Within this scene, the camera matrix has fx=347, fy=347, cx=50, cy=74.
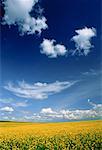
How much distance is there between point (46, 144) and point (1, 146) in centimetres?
83

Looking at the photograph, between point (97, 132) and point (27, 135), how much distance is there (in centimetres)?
145

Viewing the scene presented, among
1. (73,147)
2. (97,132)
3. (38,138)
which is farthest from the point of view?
(97,132)

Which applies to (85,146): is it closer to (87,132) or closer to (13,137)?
(87,132)

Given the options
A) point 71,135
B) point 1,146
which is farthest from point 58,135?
point 1,146

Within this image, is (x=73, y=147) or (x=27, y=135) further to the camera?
(x=27, y=135)

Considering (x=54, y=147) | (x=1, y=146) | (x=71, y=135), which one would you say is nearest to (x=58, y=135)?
(x=71, y=135)

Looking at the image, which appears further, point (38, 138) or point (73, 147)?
point (38, 138)

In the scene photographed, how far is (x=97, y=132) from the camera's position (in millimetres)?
7141

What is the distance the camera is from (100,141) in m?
6.42

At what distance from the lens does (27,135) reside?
686cm

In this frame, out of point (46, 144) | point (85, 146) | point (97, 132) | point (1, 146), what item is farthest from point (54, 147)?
point (97, 132)

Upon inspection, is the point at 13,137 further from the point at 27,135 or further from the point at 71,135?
the point at 71,135

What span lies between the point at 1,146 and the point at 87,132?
188 centimetres

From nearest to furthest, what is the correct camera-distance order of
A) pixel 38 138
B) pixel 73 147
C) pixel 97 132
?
1. pixel 73 147
2. pixel 38 138
3. pixel 97 132
